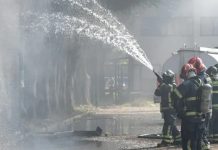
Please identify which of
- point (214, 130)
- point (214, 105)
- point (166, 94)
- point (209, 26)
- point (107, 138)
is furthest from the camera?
point (209, 26)

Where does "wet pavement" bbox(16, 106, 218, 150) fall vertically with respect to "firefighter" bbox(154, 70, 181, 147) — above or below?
below

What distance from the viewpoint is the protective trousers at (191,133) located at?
9.09 meters

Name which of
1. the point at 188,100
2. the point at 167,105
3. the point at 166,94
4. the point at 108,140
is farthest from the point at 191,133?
the point at 108,140

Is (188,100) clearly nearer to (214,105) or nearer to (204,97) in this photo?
(204,97)

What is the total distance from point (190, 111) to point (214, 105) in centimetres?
306

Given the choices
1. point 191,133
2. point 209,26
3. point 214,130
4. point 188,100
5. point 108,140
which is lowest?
point 108,140

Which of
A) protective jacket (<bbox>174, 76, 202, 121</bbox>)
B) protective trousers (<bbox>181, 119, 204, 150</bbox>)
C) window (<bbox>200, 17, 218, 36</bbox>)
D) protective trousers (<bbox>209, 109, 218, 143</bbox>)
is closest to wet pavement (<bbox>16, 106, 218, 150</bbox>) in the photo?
protective trousers (<bbox>209, 109, 218, 143</bbox>)

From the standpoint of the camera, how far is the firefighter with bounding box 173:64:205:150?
9062 mm

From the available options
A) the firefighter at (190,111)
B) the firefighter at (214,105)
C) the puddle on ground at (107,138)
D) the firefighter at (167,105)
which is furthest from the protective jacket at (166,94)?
the firefighter at (190,111)

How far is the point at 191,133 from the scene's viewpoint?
9109 mm

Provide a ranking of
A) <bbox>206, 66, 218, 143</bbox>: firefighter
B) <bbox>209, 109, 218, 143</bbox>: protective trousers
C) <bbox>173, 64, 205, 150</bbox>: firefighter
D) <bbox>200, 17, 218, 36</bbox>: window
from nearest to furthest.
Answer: <bbox>173, 64, 205, 150</bbox>: firefighter, <bbox>206, 66, 218, 143</bbox>: firefighter, <bbox>209, 109, 218, 143</bbox>: protective trousers, <bbox>200, 17, 218, 36</bbox>: window

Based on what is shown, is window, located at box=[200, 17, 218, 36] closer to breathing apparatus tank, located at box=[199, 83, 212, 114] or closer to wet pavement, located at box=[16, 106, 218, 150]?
wet pavement, located at box=[16, 106, 218, 150]

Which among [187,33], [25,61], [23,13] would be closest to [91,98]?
[25,61]

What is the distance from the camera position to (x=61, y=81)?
22000 mm
